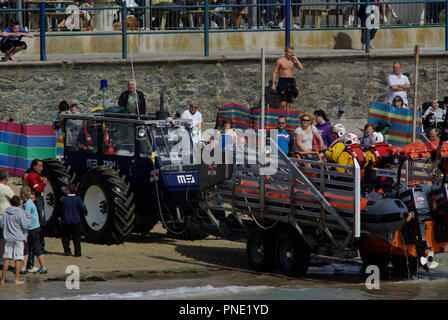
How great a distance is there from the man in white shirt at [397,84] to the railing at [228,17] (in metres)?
1.73

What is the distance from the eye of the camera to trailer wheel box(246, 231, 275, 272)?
47.5 ft

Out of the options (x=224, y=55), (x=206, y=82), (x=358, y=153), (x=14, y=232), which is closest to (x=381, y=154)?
(x=358, y=153)

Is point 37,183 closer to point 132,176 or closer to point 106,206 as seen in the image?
point 106,206

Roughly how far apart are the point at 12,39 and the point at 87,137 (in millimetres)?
6927

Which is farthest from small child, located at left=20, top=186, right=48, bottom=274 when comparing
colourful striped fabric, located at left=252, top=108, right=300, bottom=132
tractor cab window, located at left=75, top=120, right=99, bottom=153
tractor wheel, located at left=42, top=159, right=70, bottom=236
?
colourful striped fabric, located at left=252, top=108, right=300, bottom=132

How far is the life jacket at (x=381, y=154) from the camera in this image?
46.2ft

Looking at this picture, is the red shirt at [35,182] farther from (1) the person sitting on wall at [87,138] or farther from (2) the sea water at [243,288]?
(2) the sea water at [243,288]

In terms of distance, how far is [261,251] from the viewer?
48.0 feet

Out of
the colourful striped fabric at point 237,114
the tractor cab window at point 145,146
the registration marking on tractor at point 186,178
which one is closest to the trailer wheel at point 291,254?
the registration marking on tractor at point 186,178

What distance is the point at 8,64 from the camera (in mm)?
22656

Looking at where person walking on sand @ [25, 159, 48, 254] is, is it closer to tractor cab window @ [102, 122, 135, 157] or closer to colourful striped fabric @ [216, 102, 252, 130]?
tractor cab window @ [102, 122, 135, 157]

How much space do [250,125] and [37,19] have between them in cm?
595
